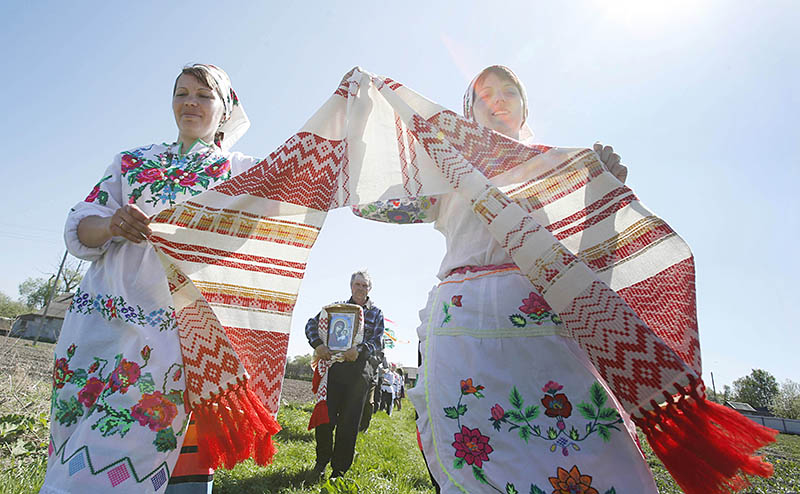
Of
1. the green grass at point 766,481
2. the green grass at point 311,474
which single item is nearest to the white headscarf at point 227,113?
the green grass at point 311,474

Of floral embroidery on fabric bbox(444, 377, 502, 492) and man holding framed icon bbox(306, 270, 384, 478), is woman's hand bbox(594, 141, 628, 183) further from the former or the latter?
man holding framed icon bbox(306, 270, 384, 478)

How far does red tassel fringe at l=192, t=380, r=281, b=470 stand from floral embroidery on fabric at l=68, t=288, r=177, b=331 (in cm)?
36

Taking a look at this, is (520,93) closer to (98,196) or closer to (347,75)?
(347,75)

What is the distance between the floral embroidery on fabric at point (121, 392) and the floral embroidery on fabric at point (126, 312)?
4.3 inches

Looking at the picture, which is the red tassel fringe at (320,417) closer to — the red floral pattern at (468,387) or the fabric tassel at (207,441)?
the fabric tassel at (207,441)

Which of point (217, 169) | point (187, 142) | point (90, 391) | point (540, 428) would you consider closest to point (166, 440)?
point (90, 391)

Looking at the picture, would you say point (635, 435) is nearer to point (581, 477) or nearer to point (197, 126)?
point (581, 477)

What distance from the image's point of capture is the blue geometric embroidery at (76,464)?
4.36 ft

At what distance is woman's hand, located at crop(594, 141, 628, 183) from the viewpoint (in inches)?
68.7

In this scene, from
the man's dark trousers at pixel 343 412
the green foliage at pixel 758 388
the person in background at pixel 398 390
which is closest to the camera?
the man's dark trousers at pixel 343 412

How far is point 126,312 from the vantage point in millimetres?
1607

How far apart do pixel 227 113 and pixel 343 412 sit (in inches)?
115

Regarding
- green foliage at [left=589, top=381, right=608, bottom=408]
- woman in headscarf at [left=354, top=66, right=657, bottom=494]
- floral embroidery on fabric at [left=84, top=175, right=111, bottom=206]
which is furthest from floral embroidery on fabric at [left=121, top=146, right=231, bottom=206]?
green foliage at [left=589, top=381, right=608, bottom=408]

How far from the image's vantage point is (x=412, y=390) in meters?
1.71
